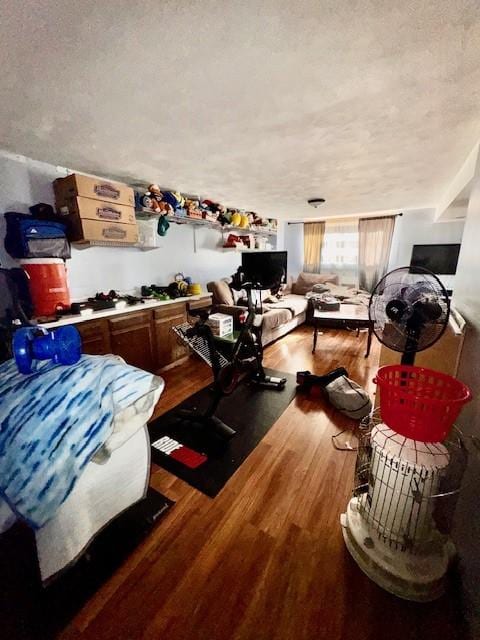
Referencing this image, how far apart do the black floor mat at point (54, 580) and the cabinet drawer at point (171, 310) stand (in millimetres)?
1901

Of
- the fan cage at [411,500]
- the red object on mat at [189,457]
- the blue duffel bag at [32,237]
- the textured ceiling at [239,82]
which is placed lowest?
the red object on mat at [189,457]

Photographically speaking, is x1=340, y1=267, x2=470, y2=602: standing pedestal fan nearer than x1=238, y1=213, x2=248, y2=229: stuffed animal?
Yes

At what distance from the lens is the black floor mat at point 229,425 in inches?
60.4

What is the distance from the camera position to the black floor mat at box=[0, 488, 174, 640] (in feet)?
2.94

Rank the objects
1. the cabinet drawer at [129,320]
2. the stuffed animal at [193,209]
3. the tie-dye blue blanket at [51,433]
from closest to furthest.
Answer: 1. the tie-dye blue blanket at [51,433]
2. the cabinet drawer at [129,320]
3. the stuffed animal at [193,209]

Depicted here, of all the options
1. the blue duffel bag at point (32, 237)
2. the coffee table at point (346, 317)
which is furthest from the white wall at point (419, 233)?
the blue duffel bag at point (32, 237)

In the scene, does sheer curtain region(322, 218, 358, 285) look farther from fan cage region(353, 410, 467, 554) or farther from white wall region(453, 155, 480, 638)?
fan cage region(353, 410, 467, 554)

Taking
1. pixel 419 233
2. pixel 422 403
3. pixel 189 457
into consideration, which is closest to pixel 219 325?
pixel 189 457

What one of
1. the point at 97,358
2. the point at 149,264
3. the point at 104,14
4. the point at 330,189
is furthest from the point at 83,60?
A: the point at 330,189

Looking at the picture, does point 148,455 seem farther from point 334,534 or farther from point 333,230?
point 333,230

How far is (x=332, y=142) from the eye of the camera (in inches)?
71.8

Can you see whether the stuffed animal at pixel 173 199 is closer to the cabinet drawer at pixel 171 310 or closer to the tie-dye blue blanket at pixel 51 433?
the cabinet drawer at pixel 171 310

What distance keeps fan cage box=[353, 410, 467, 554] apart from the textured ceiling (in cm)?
159

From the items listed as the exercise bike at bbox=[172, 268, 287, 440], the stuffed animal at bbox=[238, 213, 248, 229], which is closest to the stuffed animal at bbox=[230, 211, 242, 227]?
the stuffed animal at bbox=[238, 213, 248, 229]
